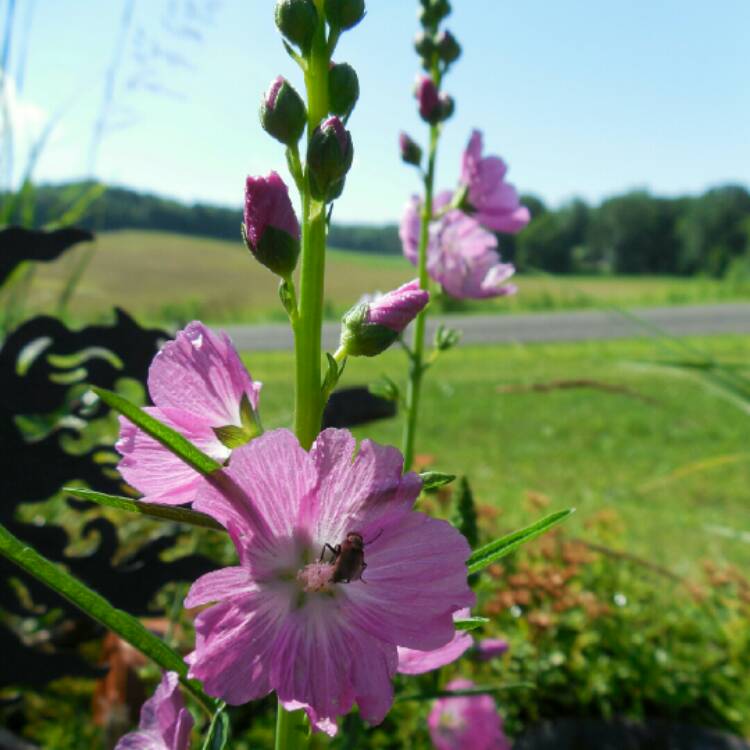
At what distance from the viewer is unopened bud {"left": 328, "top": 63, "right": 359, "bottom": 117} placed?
21.3 inches

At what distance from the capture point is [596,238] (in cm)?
3309

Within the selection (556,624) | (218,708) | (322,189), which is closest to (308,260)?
(322,189)

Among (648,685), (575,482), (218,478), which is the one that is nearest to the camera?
(218,478)

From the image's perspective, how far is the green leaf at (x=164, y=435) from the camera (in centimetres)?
41

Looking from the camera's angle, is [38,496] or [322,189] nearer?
[322,189]

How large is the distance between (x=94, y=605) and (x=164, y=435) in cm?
12

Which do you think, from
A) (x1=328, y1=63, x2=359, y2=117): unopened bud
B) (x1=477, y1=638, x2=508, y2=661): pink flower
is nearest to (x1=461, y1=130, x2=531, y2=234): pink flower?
(x1=477, y1=638, x2=508, y2=661): pink flower

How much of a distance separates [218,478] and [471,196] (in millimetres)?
816

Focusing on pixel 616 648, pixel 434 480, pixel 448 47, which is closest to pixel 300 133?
pixel 434 480

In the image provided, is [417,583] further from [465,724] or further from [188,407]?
[465,724]

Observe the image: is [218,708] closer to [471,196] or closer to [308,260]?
Answer: [308,260]

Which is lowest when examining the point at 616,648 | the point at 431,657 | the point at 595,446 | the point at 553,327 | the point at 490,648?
the point at 553,327

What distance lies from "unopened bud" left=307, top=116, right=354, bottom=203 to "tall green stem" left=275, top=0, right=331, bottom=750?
0.06 ft

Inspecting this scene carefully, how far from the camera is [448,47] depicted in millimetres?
1169
